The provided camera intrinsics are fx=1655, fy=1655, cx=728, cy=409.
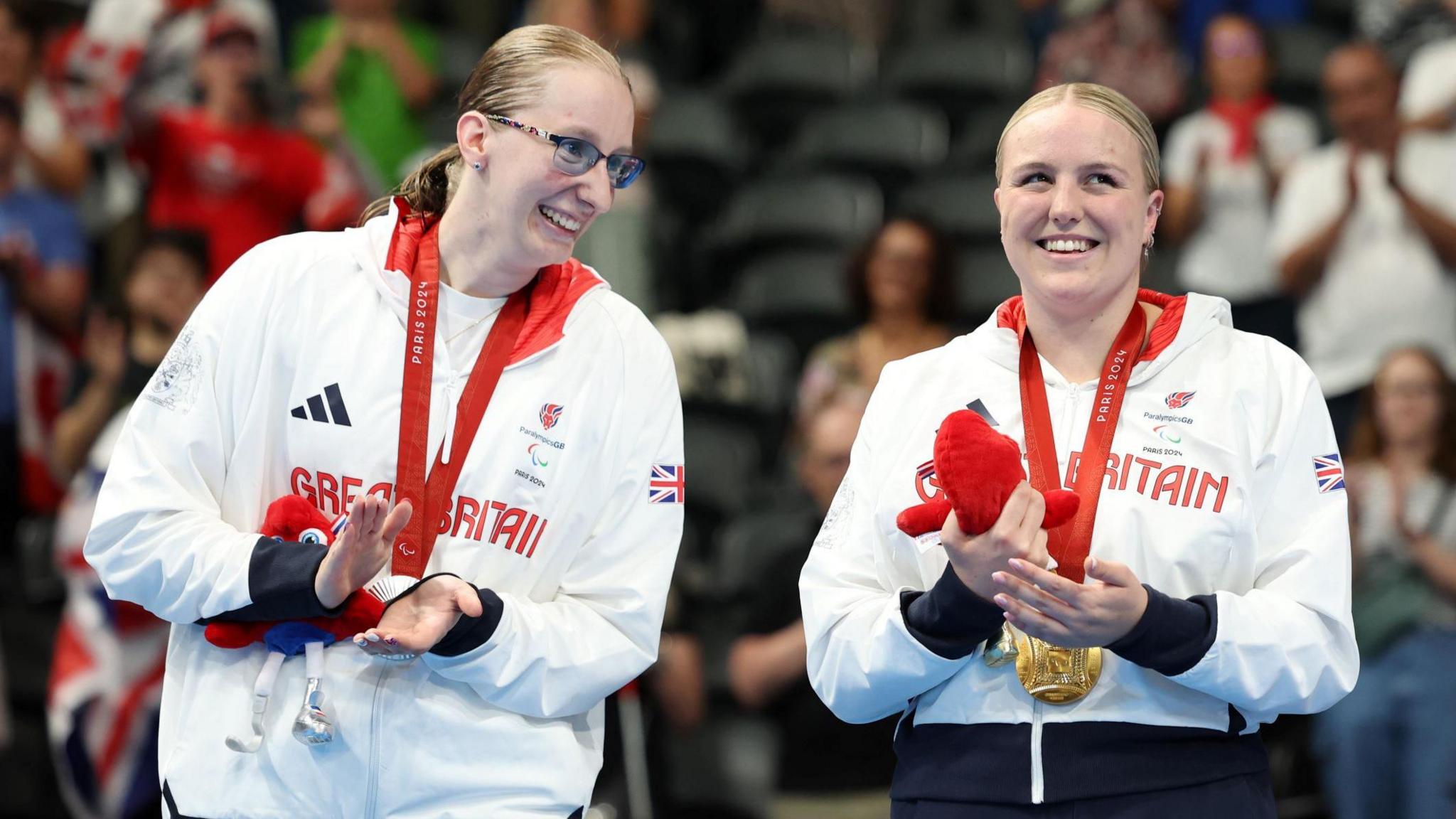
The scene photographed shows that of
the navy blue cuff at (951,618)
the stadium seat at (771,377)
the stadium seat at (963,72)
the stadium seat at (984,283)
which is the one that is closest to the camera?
the navy blue cuff at (951,618)

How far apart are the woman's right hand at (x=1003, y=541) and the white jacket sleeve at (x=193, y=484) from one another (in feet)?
3.54

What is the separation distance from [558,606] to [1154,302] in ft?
4.19

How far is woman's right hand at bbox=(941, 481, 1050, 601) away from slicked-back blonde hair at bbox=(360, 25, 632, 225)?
1.16 metres

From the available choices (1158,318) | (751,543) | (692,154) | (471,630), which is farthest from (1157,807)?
(692,154)

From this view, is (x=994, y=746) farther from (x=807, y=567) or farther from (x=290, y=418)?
(x=290, y=418)

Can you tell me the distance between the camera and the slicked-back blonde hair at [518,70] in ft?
10.3

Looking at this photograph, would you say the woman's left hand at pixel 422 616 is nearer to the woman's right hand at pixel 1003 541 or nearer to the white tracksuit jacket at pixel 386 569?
the white tracksuit jacket at pixel 386 569

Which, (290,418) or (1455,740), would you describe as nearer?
(290,418)

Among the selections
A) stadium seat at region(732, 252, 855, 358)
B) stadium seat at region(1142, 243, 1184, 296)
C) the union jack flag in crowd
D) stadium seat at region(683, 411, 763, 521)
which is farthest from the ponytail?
stadium seat at region(732, 252, 855, 358)

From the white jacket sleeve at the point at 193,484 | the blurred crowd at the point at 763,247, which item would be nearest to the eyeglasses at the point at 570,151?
the white jacket sleeve at the point at 193,484

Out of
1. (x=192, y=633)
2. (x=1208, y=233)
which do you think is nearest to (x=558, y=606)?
(x=192, y=633)

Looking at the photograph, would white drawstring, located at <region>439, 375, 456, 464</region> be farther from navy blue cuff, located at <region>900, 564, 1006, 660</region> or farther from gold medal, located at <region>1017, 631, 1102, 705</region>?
gold medal, located at <region>1017, 631, 1102, 705</region>

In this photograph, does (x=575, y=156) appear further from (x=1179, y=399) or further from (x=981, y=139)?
(x=981, y=139)

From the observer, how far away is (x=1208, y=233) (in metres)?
7.09
